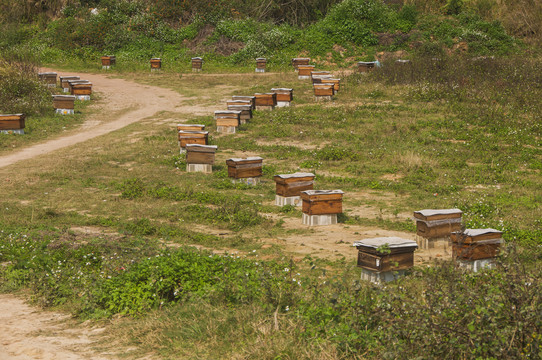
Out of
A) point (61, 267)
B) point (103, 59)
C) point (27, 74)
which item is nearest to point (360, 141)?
point (61, 267)

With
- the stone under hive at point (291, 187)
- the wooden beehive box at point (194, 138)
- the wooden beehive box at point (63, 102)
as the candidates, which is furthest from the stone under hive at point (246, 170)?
the wooden beehive box at point (63, 102)

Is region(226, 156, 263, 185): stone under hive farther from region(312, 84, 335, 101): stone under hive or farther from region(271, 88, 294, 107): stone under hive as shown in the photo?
region(312, 84, 335, 101): stone under hive

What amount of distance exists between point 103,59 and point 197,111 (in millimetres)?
13215

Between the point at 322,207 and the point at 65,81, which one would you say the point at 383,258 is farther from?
the point at 65,81

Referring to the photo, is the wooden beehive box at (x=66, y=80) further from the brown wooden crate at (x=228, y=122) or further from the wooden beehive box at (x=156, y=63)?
the brown wooden crate at (x=228, y=122)

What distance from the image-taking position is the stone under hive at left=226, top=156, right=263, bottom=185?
13.8 m

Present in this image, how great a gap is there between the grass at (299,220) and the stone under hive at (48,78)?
21.9 ft

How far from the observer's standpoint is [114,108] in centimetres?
2456

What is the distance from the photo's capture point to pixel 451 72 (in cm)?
2425

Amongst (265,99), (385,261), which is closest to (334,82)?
(265,99)

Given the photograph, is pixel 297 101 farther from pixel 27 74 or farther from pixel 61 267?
pixel 61 267

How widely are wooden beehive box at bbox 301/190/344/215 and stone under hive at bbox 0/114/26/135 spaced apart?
11849 millimetres

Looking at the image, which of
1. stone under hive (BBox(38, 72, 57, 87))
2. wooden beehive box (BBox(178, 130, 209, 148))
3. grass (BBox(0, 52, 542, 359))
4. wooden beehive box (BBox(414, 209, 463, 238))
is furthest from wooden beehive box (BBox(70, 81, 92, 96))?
wooden beehive box (BBox(414, 209, 463, 238))

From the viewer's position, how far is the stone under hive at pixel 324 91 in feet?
78.3
